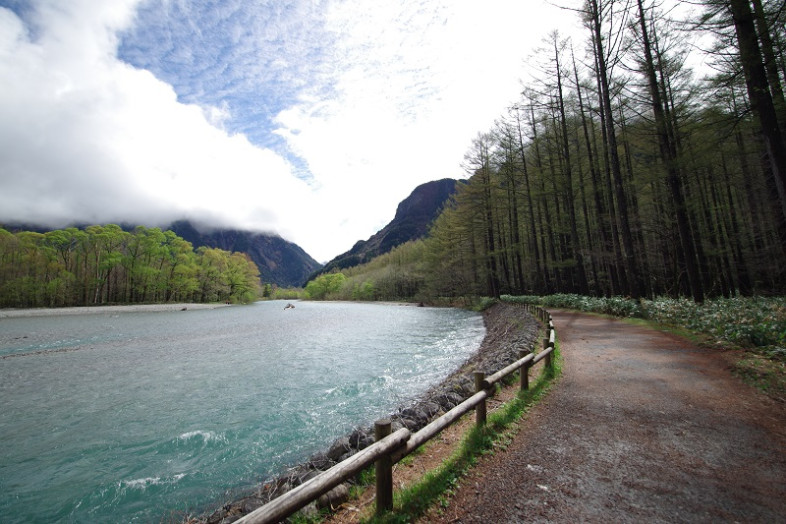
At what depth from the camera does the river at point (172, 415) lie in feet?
17.3

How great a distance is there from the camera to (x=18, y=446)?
6.80 metres

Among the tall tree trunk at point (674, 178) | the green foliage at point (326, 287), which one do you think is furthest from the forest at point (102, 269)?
the tall tree trunk at point (674, 178)

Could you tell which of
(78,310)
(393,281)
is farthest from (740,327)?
(393,281)

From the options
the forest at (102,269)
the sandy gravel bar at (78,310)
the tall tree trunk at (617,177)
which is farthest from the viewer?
the forest at (102,269)

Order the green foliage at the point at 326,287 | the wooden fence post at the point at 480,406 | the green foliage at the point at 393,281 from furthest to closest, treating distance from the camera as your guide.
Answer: the green foliage at the point at 326,287
the green foliage at the point at 393,281
the wooden fence post at the point at 480,406

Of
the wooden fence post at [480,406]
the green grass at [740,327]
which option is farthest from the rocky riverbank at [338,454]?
the green grass at [740,327]

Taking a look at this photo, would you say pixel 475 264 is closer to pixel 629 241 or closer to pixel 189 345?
pixel 629 241

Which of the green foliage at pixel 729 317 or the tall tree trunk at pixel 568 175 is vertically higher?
the tall tree trunk at pixel 568 175

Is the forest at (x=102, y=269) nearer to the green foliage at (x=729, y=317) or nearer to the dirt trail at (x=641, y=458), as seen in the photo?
the dirt trail at (x=641, y=458)

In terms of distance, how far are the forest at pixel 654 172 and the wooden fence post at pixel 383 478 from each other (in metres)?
12.0

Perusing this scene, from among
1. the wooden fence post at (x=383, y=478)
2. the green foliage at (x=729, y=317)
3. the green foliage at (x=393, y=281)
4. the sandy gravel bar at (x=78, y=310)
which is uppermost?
the green foliage at (x=393, y=281)

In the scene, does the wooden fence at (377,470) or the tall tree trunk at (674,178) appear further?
the tall tree trunk at (674,178)

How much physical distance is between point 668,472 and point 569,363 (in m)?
5.04

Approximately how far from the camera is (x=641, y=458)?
4.13m
